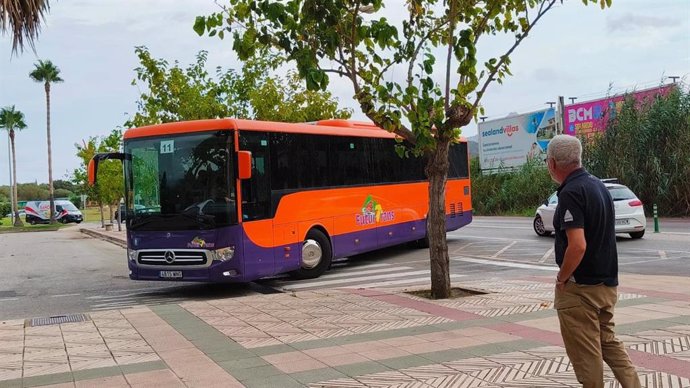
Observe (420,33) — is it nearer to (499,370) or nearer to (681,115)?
(499,370)

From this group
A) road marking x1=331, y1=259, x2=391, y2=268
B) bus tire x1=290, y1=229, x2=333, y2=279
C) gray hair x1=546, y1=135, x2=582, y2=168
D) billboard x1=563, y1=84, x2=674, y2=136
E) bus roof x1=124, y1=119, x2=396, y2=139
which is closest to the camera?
gray hair x1=546, y1=135, x2=582, y2=168

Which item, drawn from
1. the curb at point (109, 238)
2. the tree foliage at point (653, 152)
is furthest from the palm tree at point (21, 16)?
the tree foliage at point (653, 152)

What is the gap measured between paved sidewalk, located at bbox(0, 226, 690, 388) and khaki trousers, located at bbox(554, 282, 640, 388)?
96 cm

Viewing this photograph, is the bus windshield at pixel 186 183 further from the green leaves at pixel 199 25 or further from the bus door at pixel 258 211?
the green leaves at pixel 199 25

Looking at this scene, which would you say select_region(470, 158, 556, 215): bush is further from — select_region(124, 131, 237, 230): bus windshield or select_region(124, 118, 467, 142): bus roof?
select_region(124, 131, 237, 230): bus windshield

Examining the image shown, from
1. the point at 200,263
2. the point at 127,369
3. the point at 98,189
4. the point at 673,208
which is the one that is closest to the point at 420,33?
the point at 200,263

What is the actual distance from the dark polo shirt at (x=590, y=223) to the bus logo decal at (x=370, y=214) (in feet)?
34.3

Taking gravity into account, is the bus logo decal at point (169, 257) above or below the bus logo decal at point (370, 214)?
below

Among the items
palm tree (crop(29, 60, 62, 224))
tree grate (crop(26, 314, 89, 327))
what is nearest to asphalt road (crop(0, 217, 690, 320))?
tree grate (crop(26, 314, 89, 327))

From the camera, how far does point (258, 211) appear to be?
11531 mm

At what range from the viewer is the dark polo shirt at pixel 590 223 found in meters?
4.01

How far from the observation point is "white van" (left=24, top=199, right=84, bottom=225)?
62.0m

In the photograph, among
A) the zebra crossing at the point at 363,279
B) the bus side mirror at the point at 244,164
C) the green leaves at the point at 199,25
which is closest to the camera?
the green leaves at the point at 199,25

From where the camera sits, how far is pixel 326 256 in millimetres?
13461
